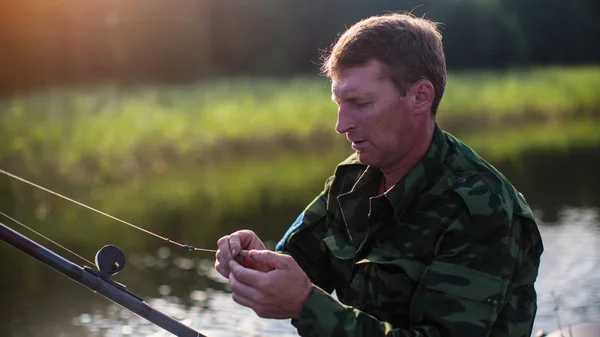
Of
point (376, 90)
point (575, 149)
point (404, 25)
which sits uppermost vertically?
point (404, 25)

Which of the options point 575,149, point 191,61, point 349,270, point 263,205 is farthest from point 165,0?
point 349,270

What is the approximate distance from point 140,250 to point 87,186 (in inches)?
128

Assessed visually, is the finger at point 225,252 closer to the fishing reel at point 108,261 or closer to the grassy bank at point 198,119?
the fishing reel at point 108,261

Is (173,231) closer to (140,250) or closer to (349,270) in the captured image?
(140,250)

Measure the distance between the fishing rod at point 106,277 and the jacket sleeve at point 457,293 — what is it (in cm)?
56

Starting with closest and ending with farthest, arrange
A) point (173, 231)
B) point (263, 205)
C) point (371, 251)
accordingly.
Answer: point (371, 251)
point (173, 231)
point (263, 205)

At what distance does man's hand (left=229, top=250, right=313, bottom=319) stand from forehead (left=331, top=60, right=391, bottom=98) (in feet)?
1.73

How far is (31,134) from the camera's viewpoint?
42.1ft

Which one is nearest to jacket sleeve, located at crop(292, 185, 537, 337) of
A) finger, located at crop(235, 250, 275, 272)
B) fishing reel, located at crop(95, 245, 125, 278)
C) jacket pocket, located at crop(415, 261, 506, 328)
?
jacket pocket, located at crop(415, 261, 506, 328)

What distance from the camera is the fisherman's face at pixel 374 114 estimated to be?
2.72 m

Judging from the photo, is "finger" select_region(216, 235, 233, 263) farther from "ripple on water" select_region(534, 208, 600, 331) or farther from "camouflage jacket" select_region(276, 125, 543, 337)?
"ripple on water" select_region(534, 208, 600, 331)

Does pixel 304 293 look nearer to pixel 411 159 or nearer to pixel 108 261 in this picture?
pixel 411 159

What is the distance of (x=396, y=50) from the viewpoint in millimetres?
2703

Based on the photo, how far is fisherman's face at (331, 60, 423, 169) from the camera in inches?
107
